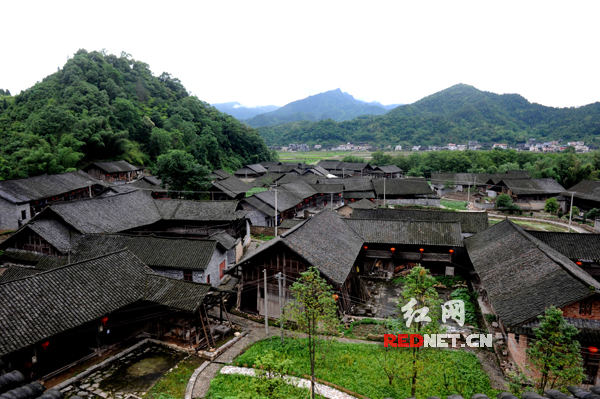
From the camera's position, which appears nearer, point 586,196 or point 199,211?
point 199,211

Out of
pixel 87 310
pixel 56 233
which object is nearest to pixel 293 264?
pixel 87 310

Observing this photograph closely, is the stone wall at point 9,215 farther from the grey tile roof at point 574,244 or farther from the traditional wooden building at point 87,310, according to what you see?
the grey tile roof at point 574,244

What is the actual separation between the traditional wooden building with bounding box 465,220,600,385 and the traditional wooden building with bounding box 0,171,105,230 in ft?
132

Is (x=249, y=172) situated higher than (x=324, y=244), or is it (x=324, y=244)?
(x=249, y=172)

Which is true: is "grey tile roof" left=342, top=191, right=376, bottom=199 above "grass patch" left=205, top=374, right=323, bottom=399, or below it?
above

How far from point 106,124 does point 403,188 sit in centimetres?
5535

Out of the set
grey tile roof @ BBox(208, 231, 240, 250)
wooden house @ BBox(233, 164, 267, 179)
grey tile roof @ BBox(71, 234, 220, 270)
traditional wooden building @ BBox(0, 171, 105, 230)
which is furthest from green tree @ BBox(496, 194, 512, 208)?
traditional wooden building @ BBox(0, 171, 105, 230)

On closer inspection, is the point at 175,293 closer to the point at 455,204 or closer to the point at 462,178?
the point at 455,204

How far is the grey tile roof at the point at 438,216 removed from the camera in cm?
3209

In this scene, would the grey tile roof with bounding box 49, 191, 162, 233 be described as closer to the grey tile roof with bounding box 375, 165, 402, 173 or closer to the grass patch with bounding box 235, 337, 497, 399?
the grass patch with bounding box 235, 337, 497, 399

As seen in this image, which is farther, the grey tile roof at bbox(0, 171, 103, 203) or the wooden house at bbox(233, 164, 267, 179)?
the wooden house at bbox(233, 164, 267, 179)

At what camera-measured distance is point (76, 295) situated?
15.9m

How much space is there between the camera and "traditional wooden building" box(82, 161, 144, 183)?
57219 millimetres

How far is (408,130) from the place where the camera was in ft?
581
